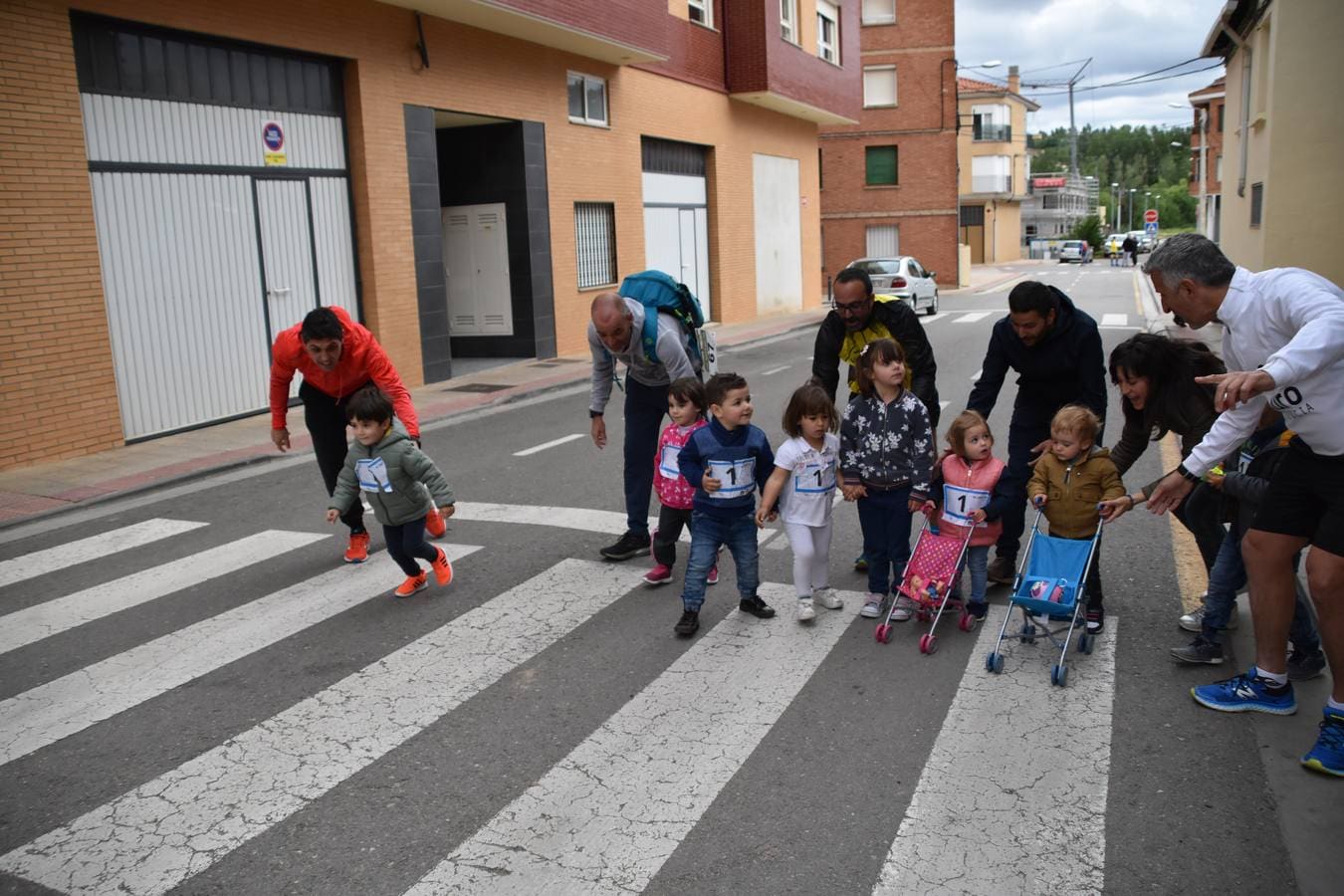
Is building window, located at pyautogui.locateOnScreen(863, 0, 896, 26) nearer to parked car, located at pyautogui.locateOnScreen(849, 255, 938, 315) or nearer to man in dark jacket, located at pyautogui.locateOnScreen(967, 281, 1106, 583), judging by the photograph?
parked car, located at pyautogui.locateOnScreen(849, 255, 938, 315)

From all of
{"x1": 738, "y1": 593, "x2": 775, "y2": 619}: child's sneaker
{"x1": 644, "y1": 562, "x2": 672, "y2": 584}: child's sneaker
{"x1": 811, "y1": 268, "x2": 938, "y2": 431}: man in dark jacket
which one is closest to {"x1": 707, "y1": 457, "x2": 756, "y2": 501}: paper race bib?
{"x1": 738, "y1": 593, "x2": 775, "y2": 619}: child's sneaker

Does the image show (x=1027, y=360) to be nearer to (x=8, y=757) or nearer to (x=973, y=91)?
(x=8, y=757)

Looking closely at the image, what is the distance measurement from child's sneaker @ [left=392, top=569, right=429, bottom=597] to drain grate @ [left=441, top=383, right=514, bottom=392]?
9129 millimetres

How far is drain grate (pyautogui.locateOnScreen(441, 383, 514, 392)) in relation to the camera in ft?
51.0

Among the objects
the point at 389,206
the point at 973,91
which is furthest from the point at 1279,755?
the point at 973,91

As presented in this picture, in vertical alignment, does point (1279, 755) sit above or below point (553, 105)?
below

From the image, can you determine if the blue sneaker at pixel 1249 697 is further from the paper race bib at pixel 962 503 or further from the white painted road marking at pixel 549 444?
the white painted road marking at pixel 549 444

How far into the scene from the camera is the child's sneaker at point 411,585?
20.9ft

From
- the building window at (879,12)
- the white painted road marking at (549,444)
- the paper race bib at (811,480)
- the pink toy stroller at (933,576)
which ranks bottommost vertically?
the white painted road marking at (549,444)

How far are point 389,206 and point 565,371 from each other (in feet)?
12.1

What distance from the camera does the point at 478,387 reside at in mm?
15836

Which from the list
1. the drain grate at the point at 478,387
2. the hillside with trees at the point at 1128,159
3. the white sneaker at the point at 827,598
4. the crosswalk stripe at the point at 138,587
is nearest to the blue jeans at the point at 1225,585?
the white sneaker at the point at 827,598

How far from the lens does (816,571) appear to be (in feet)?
19.0

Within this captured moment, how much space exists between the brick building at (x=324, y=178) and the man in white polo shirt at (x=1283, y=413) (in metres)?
10.3
